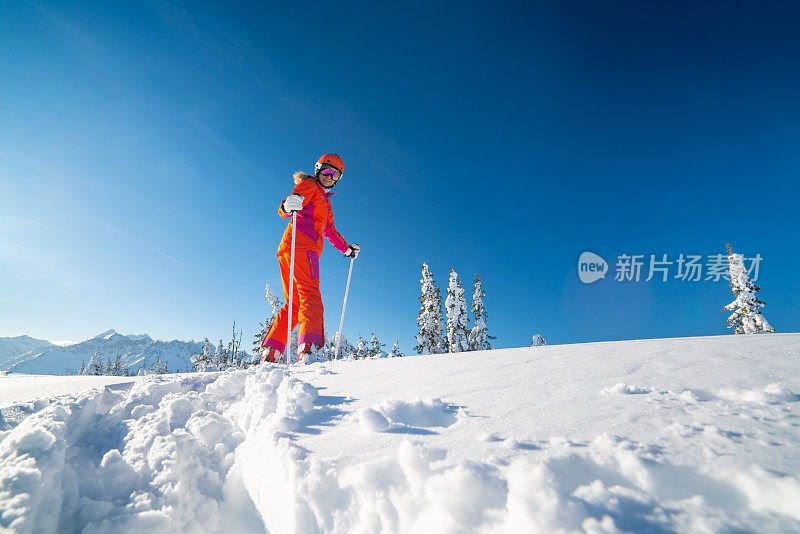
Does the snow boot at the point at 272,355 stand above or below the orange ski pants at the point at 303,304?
below

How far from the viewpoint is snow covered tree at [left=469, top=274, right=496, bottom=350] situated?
2316cm

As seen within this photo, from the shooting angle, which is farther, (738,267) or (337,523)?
(738,267)

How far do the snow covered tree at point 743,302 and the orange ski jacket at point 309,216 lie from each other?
2456 cm

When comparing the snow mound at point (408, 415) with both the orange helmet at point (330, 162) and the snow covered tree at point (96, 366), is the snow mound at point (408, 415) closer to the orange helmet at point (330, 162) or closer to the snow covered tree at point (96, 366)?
the orange helmet at point (330, 162)

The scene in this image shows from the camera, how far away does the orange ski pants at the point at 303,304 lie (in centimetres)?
497

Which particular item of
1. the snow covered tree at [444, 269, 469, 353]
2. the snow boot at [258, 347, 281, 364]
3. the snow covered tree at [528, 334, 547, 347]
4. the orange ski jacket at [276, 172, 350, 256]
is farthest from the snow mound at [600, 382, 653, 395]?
the snow covered tree at [528, 334, 547, 347]

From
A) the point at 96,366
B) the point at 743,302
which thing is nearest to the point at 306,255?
the point at 743,302

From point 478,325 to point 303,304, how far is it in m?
20.7

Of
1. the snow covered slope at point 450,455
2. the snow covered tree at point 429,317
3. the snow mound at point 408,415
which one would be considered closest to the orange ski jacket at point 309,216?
the snow covered slope at point 450,455

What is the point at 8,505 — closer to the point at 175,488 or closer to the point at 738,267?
the point at 175,488

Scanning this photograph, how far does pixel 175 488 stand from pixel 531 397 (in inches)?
69.0

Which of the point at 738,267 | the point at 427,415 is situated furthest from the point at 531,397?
the point at 738,267

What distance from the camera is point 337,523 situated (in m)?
1.05

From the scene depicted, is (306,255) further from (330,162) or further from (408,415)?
(408,415)
